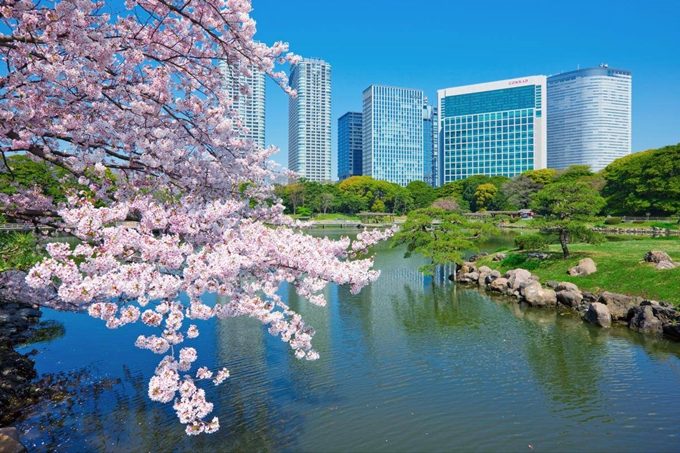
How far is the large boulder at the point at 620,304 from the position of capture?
16297 millimetres

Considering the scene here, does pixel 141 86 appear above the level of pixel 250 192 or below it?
above

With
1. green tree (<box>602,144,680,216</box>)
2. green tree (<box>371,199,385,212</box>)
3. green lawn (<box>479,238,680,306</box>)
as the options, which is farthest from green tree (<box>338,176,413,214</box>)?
green lawn (<box>479,238,680,306</box>)

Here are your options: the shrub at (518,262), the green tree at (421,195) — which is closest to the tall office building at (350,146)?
the green tree at (421,195)

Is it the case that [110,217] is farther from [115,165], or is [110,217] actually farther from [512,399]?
[512,399]

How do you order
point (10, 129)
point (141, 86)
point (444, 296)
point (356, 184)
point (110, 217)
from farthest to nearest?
point (356, 184) < point (444, 296) < point (141, 86) < point (10, 129) < point (110, 217)

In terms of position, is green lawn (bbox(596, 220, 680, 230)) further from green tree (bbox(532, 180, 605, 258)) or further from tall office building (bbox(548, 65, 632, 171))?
tall office building (bbox(548, 65, 632, 171))

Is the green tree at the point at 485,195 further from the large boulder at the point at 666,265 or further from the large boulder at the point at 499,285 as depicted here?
the large boulder at the point at 666,265

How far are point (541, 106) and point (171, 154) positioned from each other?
14780 cm

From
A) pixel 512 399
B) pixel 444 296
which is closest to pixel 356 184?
pixel 444 296

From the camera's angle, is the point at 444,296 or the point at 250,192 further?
the point at 444,296

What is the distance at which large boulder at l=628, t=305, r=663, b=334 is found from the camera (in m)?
14.9

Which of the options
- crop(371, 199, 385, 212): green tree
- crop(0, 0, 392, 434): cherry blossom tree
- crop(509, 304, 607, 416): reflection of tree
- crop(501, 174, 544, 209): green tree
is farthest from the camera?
crop(371, 199, 385, 212): green tree

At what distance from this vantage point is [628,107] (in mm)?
171375

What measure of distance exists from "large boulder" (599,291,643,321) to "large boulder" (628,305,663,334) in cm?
40
